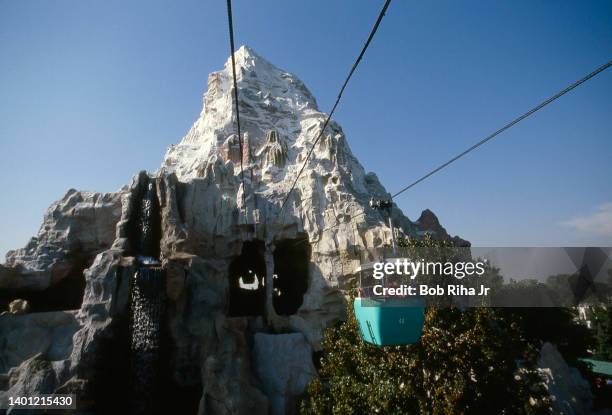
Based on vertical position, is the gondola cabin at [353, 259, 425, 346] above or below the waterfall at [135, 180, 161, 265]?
below

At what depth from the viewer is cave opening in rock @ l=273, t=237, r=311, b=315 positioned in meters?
23.2

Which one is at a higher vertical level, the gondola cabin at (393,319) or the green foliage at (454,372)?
the gondola cabin at (393,319)

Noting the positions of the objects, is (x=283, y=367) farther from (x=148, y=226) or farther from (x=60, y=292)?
(x=60, y=292)

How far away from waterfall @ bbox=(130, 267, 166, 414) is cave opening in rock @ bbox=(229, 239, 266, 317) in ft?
26.1

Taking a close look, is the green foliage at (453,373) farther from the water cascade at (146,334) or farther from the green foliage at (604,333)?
the green foliage at (604,333)

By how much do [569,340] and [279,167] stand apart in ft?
76.5

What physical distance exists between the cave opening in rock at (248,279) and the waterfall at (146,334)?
7.94 metres

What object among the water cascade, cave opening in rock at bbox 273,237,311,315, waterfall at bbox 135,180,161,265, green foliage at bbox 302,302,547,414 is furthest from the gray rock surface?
waterfall at bbox 135,180,161,265

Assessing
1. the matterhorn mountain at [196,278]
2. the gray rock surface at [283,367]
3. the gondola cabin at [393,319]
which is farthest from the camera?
the gray rock surface at [283,367]

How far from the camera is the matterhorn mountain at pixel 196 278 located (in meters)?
13.5

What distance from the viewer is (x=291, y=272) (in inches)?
1013

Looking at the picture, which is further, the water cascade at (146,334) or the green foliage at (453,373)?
the water cascade at (146,334)

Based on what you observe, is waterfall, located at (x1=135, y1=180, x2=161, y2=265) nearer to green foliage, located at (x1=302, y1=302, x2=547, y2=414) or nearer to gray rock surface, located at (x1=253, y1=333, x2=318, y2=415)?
gray rock surface, located at (x1=253, y1=333, x2=318, y2=415)

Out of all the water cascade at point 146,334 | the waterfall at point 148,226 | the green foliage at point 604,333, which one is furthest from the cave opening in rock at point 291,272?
the green foliage at point 604,333
